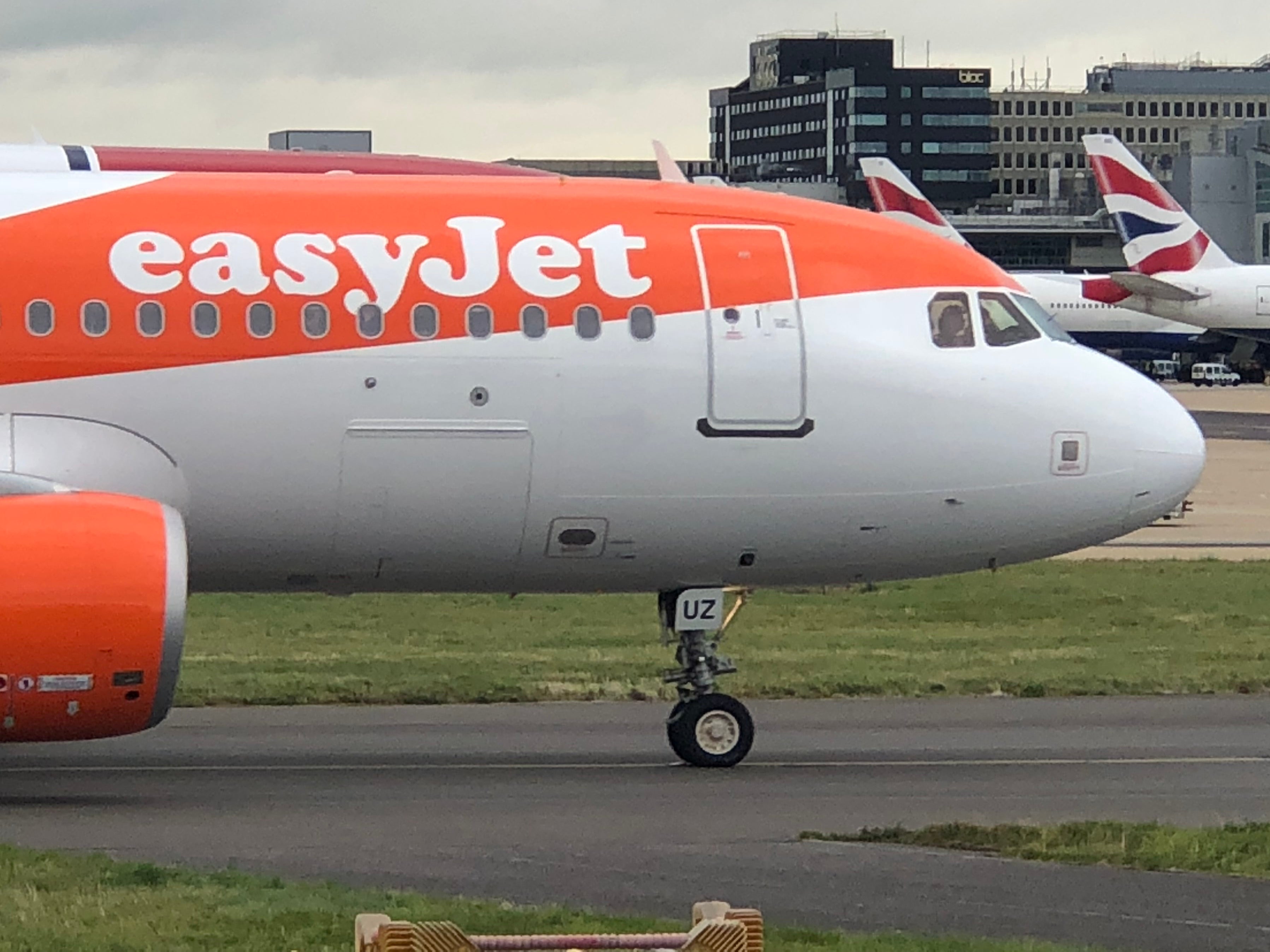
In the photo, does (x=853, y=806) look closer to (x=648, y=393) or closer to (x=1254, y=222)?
(x=648, y=393)

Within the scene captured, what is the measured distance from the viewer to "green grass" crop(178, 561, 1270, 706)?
21188 millimetres

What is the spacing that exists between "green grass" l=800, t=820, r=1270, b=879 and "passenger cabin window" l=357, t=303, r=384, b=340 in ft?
14.2

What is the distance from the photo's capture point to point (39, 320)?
15023 mm

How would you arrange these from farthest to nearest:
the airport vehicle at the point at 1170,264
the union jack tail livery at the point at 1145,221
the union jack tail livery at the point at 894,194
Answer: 1. the union jack tail livery at the point at 894,194
2. the union jack tail livery at the point at 1145,221
3. the airport vehicle at the point at 1170,264

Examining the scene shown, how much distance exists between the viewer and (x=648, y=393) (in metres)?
15.9

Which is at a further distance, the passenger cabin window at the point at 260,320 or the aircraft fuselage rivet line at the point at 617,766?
the aircraft fuselage rivet line at the point at 617,766

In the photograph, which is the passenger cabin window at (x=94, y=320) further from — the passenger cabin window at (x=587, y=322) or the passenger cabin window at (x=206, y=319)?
the passenger cabin window at (x=587, y=322)

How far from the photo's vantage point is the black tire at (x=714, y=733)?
16516 millimetres

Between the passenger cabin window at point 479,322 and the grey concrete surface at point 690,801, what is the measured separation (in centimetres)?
292

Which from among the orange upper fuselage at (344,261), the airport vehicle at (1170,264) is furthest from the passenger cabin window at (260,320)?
the airport vehicle at (1170,264)

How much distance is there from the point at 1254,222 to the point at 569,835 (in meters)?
140

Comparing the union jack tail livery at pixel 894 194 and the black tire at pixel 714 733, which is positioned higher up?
the union jack tail livery at pixel 894 194

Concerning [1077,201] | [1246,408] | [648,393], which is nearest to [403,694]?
[648,393]

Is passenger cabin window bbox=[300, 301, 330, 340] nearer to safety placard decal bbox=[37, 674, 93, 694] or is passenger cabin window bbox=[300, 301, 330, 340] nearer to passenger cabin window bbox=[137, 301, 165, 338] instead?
passenger cabin window bbox=[137, 301, 165, 338]
